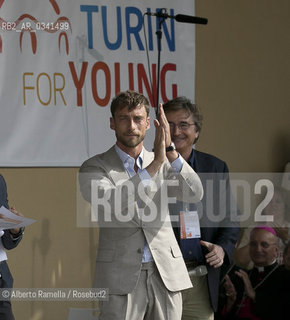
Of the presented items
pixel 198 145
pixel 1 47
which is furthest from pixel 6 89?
pixel 198 145

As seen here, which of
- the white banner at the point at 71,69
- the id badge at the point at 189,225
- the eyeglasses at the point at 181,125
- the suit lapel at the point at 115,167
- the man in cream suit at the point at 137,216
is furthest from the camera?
the white banner at the point at 71,69

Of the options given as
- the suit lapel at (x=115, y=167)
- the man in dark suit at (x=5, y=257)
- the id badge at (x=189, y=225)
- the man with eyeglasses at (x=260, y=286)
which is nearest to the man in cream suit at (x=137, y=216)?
the suit lapel at (x=115, y=167)

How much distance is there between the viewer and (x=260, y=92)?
509cm

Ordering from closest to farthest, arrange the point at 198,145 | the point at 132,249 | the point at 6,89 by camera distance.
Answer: the point at 132,249 < the point at 6,89 < the point at 198,145

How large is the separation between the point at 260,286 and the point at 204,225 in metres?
1.30

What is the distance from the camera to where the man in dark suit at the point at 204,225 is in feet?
10.0

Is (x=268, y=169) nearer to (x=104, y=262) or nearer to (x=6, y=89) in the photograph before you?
(x=6, y=89)

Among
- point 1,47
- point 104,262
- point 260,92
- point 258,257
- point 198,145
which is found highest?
point 1,47

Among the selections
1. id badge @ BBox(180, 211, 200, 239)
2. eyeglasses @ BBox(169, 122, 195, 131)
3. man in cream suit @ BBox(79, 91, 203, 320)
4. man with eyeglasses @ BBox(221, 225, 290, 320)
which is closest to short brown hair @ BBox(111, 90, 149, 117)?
man in cream suit @ BBox(79, 91, 203, 320)

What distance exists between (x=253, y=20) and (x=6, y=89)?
7.00 ft

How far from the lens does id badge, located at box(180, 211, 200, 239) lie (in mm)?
3016

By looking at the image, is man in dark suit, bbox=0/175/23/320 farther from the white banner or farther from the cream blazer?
the white banner

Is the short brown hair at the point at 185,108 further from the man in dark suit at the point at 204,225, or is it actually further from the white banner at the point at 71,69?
the white banner at the point at 71,69

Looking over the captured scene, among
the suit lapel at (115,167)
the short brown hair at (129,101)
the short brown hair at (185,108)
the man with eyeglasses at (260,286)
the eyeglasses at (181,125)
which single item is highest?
the short brown hair at (129,101)
